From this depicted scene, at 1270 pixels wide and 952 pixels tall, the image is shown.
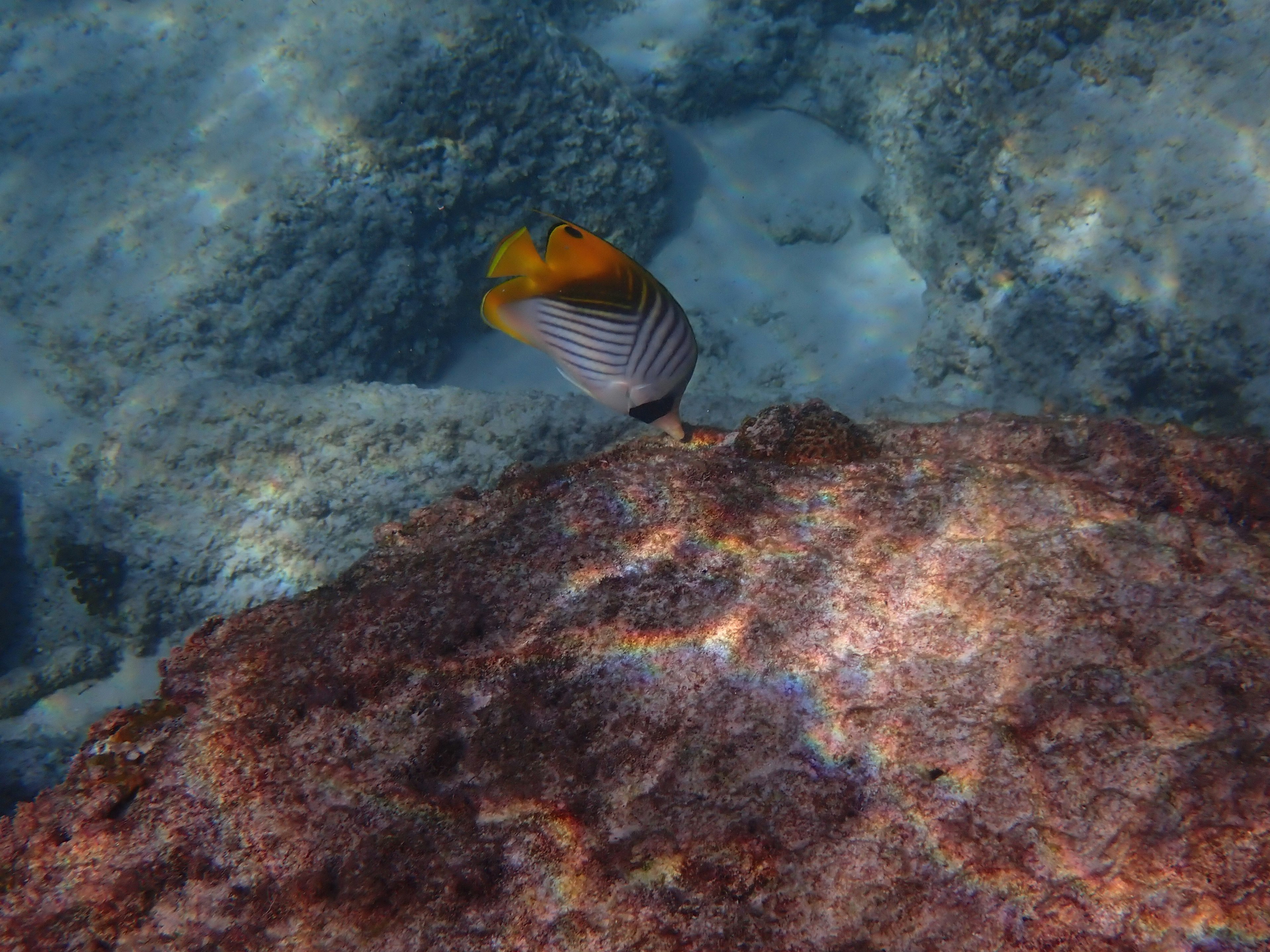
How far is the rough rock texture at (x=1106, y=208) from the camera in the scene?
13.3ft

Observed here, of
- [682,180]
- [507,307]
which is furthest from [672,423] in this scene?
[682,180]

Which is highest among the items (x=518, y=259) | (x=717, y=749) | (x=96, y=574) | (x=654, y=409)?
(x=518, y=259)

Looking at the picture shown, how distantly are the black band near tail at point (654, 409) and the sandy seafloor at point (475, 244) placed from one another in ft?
6.00

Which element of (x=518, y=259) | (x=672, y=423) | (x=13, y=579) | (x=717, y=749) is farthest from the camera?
(x=13, y=579)

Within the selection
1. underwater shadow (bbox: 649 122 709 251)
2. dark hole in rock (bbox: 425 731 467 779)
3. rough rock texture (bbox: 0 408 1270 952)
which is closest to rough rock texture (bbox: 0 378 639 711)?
rough rock texture (bbox: 0 408 1270 952)

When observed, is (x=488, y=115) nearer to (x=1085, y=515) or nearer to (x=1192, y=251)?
(x=1192, y=251)

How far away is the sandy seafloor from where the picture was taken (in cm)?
411

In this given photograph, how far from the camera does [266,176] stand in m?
5.29

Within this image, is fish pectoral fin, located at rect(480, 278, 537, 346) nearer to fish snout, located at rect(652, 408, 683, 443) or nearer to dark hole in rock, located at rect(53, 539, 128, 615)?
fish snout, located at rect(652, 408, 683, 443)

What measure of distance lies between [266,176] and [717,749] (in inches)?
233

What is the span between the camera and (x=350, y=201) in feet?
17.7

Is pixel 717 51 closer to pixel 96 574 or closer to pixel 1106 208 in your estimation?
pixel 1106 208

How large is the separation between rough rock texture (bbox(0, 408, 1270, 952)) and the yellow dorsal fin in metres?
0.70

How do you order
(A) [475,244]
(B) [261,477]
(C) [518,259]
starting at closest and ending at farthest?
(C) [518,259] < (B) [261,477] < (A) [475,244]
